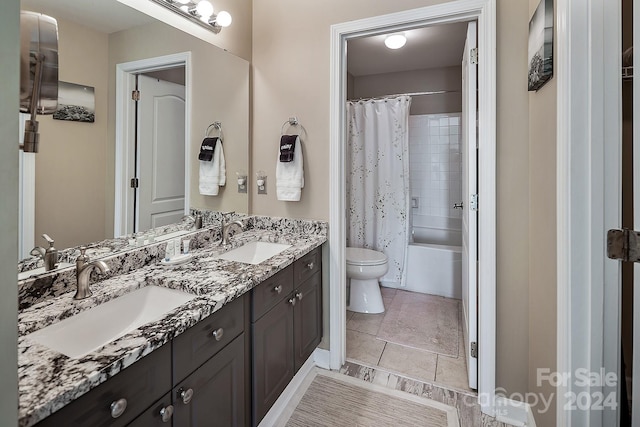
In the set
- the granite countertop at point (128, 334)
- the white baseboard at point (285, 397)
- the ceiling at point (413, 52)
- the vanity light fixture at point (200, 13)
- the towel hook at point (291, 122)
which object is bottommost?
the white baseboard at point (285, 397)

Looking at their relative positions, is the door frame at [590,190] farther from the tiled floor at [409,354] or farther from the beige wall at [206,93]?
the beige wall at [206,93]

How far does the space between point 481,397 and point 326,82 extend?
2.02m

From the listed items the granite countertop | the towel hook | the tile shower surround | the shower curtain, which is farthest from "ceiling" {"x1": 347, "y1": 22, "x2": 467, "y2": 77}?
the granite countertop

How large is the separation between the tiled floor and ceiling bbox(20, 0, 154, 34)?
2256 mm

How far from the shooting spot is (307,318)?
1876mm

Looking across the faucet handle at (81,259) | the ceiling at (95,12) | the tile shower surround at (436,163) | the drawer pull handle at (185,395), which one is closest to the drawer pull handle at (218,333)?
the drawer pull handle at (185,395)

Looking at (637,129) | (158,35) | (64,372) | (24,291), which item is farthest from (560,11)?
(24,291)

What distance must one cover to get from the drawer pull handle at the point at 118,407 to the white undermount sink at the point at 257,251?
109cm

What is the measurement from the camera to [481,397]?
1745 millimetres

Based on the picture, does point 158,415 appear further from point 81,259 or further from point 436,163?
point 436,163

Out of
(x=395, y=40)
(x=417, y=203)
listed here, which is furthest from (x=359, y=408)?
(x=395, y=40)

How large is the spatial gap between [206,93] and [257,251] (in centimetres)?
100

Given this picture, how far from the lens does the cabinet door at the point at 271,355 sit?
137 centimetres

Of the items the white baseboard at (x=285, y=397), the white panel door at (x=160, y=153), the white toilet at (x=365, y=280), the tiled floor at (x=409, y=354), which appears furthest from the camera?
the white toilet at (x=365, y=280)
